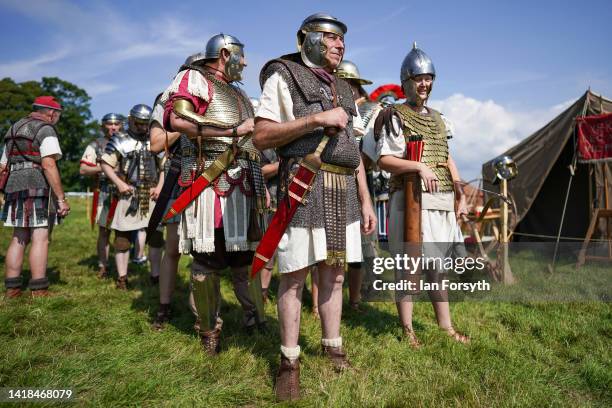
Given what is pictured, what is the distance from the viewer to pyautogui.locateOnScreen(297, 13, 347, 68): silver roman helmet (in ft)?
7.75

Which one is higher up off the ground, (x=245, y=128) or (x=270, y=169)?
(x=245, y=128)

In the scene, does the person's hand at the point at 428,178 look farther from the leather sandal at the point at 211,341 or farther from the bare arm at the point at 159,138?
the bare arm at the point at 159,138

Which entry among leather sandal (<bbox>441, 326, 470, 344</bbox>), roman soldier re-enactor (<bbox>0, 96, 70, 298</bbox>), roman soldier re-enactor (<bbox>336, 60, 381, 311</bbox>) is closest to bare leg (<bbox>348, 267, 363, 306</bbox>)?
roman soldier re-enactor (<bbox>336, 60, 381, 311</bbox>)

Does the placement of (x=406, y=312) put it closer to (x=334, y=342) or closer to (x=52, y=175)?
(x=334, y=342)

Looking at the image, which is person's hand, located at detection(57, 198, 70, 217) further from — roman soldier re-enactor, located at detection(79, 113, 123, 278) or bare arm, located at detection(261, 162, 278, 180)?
bare arm, located at detection(261, 162, 278, 180)

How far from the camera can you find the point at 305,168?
227 centimetres

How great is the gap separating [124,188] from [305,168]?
3628 millimetres

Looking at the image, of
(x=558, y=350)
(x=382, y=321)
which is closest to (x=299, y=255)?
(x=382, y=321)

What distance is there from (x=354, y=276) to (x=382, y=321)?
0.65 m

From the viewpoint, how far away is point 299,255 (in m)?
2.29

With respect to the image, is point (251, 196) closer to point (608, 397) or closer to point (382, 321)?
point (382, 321)

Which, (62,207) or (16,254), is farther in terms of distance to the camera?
(62,207)

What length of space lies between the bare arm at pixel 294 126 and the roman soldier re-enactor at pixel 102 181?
3966 millimetres

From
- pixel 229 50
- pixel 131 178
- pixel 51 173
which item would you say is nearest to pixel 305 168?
pixel 229 50
